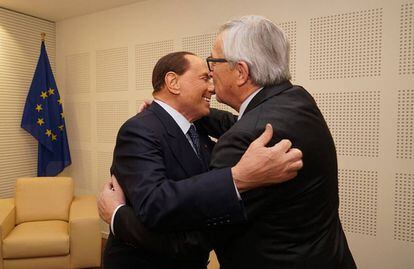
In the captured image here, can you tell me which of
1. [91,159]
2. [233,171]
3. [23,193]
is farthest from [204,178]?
[91,159]

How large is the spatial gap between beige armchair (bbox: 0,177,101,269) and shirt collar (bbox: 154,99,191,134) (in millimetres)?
2257

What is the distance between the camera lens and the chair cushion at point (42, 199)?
3695 millimetres

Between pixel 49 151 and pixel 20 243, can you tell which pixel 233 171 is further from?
pixel 49 151

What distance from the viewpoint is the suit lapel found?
1.40 metres

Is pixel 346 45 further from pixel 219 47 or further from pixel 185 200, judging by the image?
pixel 185 200

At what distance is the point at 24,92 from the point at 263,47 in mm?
4337

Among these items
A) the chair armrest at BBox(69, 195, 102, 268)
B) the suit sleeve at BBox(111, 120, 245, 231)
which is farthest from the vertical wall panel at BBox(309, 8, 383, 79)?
the chair armrest at BBox(69, 195, 102, 268)

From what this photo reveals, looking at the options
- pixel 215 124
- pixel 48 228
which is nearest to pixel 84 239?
pixel 48 228

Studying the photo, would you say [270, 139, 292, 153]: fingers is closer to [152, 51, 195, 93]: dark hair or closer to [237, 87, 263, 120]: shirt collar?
[237, 87, 263, 120]: shirt collar

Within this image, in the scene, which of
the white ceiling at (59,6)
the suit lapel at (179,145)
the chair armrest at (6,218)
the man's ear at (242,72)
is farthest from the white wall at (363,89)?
the chair armrest at (6,218)

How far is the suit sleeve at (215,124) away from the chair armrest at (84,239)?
2.07m

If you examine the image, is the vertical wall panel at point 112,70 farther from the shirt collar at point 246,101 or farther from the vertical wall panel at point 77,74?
the shirt collar at point 246,101

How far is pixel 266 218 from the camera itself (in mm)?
1031

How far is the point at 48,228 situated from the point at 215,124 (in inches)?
96.7
